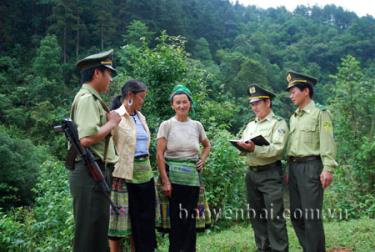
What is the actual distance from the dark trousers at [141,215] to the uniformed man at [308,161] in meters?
1.35

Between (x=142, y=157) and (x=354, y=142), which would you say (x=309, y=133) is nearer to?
(x=142, y=157)

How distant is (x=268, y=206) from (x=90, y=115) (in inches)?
78.2

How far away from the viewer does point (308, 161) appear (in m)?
3.86

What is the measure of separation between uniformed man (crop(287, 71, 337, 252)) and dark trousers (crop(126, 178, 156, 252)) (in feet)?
4.41

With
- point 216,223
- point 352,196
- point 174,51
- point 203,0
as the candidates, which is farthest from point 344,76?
point 203,0

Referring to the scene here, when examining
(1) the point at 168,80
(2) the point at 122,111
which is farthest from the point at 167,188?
(1) the point at 168,80

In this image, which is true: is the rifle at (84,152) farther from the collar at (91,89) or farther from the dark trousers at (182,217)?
the dark trousers at (182,217)

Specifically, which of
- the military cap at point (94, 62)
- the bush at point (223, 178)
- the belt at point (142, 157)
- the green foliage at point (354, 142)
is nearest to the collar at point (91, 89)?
the military cap at point (94, 62)

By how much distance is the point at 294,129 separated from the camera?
13.3 feet

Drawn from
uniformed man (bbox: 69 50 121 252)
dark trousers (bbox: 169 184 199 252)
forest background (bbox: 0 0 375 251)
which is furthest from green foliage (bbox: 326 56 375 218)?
uniformed man (bbox: 69 50 121 252)

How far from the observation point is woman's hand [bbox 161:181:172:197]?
3.89 m

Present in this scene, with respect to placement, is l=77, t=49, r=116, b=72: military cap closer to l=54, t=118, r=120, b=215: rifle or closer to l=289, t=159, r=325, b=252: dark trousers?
l=54, t=118, r=120, b=215: rifle

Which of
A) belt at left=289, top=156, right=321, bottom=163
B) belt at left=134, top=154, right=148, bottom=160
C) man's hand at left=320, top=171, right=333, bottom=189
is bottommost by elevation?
man's hand at left=320, top=171, right=333, bottom=189

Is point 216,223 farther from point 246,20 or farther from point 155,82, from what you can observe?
point 246,20
